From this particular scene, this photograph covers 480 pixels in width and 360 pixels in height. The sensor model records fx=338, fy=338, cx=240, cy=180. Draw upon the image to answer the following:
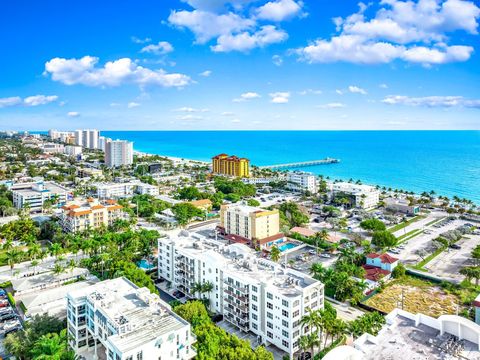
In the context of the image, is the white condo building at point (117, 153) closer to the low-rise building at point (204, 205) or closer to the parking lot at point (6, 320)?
the low-rise building at point (204, 205)

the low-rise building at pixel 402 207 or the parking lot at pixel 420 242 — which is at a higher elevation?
the low-rise building at pixel 402 207

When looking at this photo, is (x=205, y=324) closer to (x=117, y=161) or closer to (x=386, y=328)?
(x=386, y=328)

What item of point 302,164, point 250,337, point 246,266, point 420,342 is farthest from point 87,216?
point 302,164

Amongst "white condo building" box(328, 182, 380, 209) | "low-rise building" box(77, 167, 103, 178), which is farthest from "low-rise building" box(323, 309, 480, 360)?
"low-rise building" box(77, 167, 103, 178)

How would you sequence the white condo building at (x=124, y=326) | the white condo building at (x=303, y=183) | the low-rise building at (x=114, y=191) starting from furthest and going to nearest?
the white condo building at (x=303, y=183) → the low-rise building at (x=114, y=191) → the white condo building at (x=124, y=326)

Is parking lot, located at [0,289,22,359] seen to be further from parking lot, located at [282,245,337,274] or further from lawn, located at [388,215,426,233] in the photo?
lawn, located at [388,215,426,233]

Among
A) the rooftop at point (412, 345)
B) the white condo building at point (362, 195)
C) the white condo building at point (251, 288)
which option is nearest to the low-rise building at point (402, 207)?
the white condo building at point (362, 195)

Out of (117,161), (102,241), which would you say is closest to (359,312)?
(102,241)

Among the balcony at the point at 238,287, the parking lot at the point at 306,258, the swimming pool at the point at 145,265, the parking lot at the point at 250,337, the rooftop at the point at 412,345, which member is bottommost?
the parking lot at the point at 250,337
